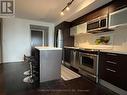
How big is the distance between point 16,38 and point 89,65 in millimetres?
4686

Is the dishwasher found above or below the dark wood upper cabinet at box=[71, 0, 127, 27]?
below

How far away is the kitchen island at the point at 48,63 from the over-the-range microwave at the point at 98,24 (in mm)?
1475

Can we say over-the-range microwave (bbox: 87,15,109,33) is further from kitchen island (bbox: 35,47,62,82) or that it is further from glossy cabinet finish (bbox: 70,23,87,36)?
kitchen island (bbox: 35,47,62,82)

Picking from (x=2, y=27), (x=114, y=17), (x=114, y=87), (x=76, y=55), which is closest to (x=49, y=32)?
(x=2, y=27)

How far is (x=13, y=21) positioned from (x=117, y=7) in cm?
543

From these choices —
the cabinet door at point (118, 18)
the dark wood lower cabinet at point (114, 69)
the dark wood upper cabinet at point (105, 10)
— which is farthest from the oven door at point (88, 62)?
the dark wood upper cabinet at point (105, 10)

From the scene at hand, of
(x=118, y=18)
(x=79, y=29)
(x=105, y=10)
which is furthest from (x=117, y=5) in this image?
(x=79, y=29)

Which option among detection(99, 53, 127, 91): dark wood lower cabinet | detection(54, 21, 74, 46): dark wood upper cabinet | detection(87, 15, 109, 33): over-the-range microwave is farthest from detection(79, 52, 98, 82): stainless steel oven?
detection(54, 21, 74, 46): dark wood upper cabinet

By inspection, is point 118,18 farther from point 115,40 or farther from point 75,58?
point 75,58

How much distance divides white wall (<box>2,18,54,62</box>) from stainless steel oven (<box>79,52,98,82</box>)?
3.99m

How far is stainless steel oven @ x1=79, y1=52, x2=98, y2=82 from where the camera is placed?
9.84ft

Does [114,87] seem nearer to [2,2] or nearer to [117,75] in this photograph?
[117,75]

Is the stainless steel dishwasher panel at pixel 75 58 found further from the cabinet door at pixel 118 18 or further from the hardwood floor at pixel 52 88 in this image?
the cabinet door at pixel 118 18

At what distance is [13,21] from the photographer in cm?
599
